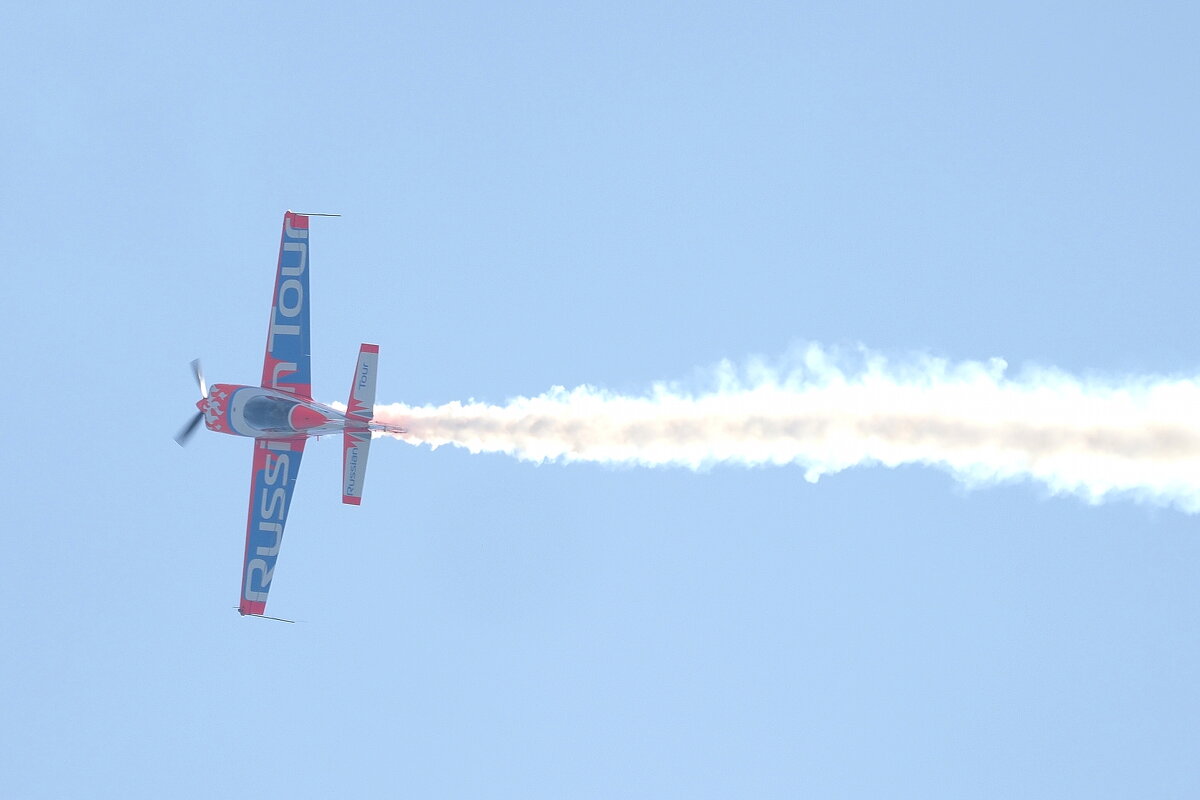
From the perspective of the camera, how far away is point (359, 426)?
4953cm

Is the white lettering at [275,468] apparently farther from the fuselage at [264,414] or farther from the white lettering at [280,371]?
the white lettering at [280,371]

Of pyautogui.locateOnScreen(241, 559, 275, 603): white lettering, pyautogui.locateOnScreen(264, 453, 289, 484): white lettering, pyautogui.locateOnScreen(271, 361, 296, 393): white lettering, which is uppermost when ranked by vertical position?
pyautogui.locateOnScreen(271, 361, 296, 393): white lettering

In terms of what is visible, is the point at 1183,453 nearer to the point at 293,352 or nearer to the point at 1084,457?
the point at 1084,457

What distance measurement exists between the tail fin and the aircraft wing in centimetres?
412

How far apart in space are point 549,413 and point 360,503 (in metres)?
6.87

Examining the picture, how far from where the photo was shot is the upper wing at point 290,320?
52.3 metres

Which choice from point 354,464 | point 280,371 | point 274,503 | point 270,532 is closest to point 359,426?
point 354,464

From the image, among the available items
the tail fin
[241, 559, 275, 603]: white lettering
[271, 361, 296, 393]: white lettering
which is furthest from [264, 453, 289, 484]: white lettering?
the tail fin

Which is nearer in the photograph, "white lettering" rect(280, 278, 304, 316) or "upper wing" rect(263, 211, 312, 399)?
"upper wing" rect(263, 211, 312, 399)

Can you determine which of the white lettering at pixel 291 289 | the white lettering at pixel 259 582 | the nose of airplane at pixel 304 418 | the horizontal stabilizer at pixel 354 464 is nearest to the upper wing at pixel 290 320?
the white lettering at pixel 291 289

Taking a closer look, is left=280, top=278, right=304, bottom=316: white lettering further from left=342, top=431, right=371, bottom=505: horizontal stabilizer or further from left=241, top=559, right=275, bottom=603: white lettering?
left=241, top=559, right=275, bottom=603: white lettering

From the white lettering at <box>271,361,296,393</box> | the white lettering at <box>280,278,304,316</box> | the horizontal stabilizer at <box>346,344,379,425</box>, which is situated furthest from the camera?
the white lettering at <box>280,278,304,316</box>

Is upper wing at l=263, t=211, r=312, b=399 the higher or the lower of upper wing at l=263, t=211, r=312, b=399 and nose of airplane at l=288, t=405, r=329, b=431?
the higher

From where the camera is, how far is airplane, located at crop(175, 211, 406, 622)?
49906 millimetres
